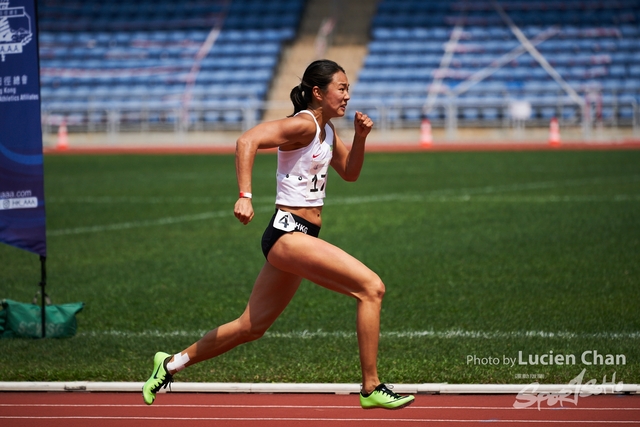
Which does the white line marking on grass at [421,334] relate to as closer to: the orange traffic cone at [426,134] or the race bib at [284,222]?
the race bib at [284,222]

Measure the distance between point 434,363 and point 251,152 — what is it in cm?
252

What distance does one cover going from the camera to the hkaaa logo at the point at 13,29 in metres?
7.88

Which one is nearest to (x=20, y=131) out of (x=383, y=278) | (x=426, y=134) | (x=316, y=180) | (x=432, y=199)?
(x=316, y=180)

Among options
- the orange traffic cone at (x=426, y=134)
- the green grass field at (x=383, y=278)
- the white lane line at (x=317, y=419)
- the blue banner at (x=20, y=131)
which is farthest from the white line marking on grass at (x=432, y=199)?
the orange traffic cone at (x=426, y=134)

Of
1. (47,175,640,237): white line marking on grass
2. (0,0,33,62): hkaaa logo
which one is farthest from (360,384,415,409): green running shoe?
(47,175,640,237): white line marking on grass

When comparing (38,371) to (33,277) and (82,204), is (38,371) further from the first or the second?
(82,204)

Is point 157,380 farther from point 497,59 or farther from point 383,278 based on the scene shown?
point 497,59

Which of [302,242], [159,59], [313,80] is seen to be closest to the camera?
[302,242]

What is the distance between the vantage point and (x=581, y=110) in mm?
32281

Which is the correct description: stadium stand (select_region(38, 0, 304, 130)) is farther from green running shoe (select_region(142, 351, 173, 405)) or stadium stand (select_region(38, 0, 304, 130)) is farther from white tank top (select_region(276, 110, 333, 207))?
white tank top (select_region(276, 110, 333, 207))

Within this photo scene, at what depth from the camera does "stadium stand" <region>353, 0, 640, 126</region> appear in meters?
33.3

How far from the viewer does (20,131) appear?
798 cm

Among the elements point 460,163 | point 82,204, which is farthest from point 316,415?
point 460,163

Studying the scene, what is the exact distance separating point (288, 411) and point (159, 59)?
37.1 meters
